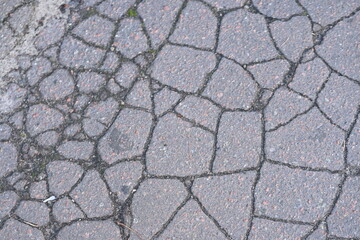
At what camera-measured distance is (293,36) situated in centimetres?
342

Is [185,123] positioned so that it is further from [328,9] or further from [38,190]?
[328,9]

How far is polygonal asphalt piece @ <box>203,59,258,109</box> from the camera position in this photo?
3324 millimetres

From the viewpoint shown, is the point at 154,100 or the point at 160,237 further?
the point at 154,100

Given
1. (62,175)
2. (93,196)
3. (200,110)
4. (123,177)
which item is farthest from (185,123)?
(62,175)

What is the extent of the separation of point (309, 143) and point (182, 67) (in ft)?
3.32

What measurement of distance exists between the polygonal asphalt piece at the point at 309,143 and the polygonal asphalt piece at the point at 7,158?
5.59 feet

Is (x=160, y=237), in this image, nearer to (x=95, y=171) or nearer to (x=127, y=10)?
(x=95, y=171)

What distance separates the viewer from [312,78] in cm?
333

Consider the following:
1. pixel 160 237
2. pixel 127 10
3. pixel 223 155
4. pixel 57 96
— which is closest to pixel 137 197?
pixel 160 237

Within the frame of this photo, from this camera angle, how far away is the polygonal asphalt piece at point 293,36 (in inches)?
134

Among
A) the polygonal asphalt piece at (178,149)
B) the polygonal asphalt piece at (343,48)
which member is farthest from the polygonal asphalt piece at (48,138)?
the polygonal asphalt piece at (343,48)

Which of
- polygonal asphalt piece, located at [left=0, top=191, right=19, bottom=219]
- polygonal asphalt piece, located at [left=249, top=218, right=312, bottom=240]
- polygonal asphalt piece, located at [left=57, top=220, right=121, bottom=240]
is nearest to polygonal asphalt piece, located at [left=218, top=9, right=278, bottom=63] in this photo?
polygonal asphalt piece, located at [left=249, top=218, right=312, bottom=240]

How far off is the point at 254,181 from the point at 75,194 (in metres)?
1.18

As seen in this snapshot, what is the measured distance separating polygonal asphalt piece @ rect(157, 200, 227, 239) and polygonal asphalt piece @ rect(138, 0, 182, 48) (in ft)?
3.92
